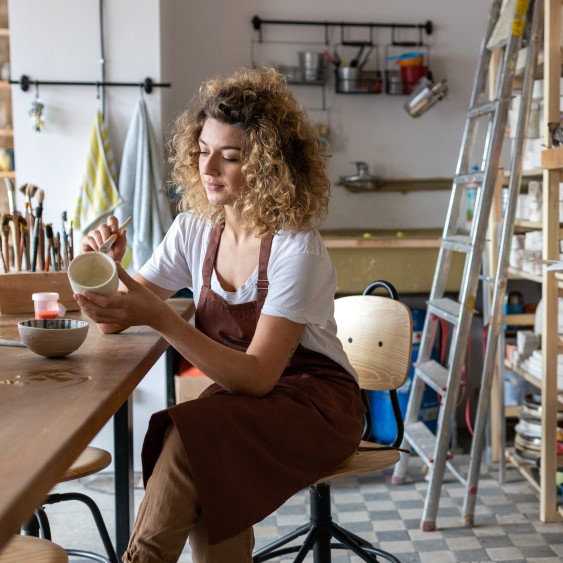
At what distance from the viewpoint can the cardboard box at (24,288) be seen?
237cm

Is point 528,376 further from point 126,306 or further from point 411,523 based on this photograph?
point 126,306

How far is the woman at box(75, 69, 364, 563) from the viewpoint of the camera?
1.62 m

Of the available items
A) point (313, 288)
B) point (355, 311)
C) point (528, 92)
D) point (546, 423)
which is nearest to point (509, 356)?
point (546, 423)

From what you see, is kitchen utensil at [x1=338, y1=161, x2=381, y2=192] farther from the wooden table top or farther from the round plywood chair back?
the wooden table top

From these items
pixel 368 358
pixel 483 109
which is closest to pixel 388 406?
pixel 483 109

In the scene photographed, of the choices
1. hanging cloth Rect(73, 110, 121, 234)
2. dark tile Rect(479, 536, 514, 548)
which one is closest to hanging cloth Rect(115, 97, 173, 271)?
hanging cloth Rect(73, 110, 121, 234)

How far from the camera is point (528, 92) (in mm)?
3174

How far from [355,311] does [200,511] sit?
35.7 inches

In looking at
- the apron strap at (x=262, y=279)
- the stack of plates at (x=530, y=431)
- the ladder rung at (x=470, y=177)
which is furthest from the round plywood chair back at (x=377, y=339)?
the stack of plates at (x=530, y=431)

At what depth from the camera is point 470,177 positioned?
3402mm

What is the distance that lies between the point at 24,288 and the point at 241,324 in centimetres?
76

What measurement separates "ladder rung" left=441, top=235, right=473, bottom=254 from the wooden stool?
2239 mm

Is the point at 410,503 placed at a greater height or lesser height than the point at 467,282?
lesser

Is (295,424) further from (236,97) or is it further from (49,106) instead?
(49,106)
